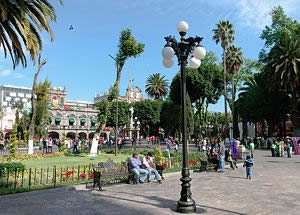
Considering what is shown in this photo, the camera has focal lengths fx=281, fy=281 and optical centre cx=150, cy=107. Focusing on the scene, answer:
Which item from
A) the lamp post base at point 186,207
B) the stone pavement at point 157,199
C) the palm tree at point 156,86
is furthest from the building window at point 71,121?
the lamp post base at point 186,207

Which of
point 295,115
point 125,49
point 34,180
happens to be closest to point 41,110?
point 125,49

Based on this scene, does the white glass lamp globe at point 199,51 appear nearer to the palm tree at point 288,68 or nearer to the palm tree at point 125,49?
the palm tree at point 125,49

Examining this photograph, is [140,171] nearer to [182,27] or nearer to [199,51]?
[199,51]

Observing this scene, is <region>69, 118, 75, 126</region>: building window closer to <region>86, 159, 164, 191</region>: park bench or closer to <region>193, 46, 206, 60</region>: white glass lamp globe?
<region>86, 159, 164, 191</region>: park bench

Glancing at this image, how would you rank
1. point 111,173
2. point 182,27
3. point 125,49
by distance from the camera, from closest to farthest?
point 182,27 → point 111,173 → point 125,49

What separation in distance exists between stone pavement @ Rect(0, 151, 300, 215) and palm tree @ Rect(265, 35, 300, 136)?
990 inches

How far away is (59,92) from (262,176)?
77.2m

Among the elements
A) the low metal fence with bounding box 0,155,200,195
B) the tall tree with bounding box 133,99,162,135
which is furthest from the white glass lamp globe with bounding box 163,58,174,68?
the tall tree with bounding box 133,99,162,135

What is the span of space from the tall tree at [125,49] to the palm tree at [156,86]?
49096mm

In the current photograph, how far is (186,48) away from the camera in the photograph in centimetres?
749

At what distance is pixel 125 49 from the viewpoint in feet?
77.3

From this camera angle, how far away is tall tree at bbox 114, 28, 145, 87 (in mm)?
23391

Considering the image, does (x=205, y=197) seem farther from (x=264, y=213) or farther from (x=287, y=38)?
(x=287, y=38)

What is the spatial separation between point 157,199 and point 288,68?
30440mm
